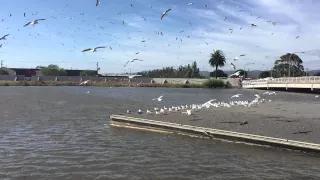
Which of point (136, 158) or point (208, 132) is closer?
point (136, 158)

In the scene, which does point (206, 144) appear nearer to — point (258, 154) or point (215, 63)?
point (258, 154)

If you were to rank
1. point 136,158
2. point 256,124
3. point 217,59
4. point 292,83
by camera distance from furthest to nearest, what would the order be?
1. point 217,59
2. point 292,83
3. point 256,124
4. point 136,158

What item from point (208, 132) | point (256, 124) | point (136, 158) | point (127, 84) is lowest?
point (136, 158)

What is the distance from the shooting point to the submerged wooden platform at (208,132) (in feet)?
65.5

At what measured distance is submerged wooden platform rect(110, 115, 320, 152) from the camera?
20.0 meters

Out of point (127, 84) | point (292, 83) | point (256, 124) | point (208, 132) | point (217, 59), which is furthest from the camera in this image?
point (217, 59)

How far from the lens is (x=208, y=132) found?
2339 cm

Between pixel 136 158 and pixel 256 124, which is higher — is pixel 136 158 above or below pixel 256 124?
below

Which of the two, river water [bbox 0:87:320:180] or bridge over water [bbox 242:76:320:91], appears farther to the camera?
bridge over water [bbox 242:76:320:91]

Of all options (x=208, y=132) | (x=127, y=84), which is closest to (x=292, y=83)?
(x=127, y=84)

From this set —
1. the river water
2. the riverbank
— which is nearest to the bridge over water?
the riverbank

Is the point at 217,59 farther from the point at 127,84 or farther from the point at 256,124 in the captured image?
the point at 256,124

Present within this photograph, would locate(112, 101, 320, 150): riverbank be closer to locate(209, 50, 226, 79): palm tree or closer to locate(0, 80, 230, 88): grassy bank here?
locate(0, 80, 230, 88): grassy bank

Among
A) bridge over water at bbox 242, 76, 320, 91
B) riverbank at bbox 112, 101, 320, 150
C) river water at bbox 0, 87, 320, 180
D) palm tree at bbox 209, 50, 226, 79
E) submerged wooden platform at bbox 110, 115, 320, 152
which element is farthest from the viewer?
palm tree at bbox 209, 50, 226, 79
